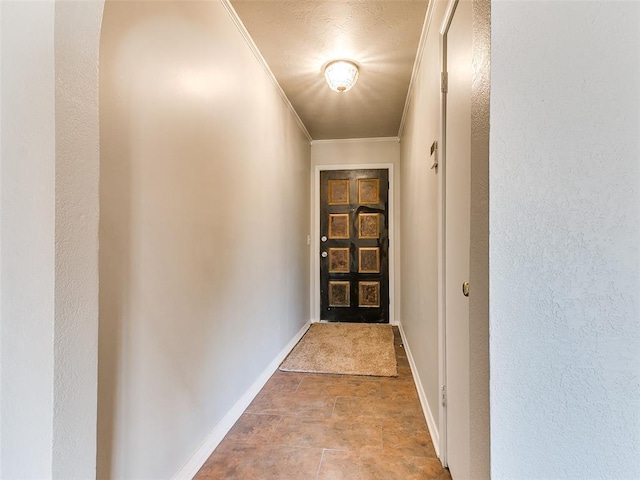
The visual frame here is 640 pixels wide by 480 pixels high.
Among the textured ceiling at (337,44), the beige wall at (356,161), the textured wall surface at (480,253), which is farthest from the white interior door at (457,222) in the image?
the beige wall at (356,161)

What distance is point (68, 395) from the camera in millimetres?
653

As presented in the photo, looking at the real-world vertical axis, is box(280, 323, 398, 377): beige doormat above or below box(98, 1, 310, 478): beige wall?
below

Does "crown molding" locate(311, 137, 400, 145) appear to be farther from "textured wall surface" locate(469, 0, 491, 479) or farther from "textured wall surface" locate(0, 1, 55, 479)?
"textured wall surface" locate(0, 1, 55, 479)

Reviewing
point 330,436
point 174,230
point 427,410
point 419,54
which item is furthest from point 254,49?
point 427,410

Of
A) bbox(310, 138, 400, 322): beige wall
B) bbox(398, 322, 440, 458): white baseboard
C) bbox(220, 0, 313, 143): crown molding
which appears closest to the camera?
bbox(398, 322, 440, 458): white baseboard

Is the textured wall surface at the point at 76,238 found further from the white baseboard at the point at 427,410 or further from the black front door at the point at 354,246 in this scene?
the black front door at the point at 354,246

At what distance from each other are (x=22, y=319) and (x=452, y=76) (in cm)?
161

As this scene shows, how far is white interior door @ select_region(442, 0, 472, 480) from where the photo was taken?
116cm

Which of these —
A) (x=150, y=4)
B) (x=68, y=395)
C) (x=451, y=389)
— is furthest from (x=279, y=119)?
(x=68, y=395)

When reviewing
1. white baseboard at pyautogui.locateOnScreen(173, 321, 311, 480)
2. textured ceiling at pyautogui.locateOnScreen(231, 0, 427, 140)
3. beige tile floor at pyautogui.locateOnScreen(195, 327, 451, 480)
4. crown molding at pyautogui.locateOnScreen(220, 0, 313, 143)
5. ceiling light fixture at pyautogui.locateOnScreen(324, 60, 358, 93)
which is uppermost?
textured ceiling at pyautogui.locateOnScreen(231, 0, 427, 140)

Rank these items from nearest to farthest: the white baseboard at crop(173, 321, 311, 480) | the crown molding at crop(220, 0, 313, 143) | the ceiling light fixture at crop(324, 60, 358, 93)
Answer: the white baseboard at crop(173, 321, 311, 480), the crown molding at crop(220, 0, 313, 143), the ceiling light fixture at crop(324, 60, 358, 93)

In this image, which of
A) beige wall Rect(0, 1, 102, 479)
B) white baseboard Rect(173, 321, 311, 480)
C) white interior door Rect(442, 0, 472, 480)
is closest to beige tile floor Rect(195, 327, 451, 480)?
white baseboard Rect(173, 321, 311, 480)

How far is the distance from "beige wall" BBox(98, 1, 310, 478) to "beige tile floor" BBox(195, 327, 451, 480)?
185 millimetres

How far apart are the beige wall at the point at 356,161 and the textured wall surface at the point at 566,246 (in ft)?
11.5
